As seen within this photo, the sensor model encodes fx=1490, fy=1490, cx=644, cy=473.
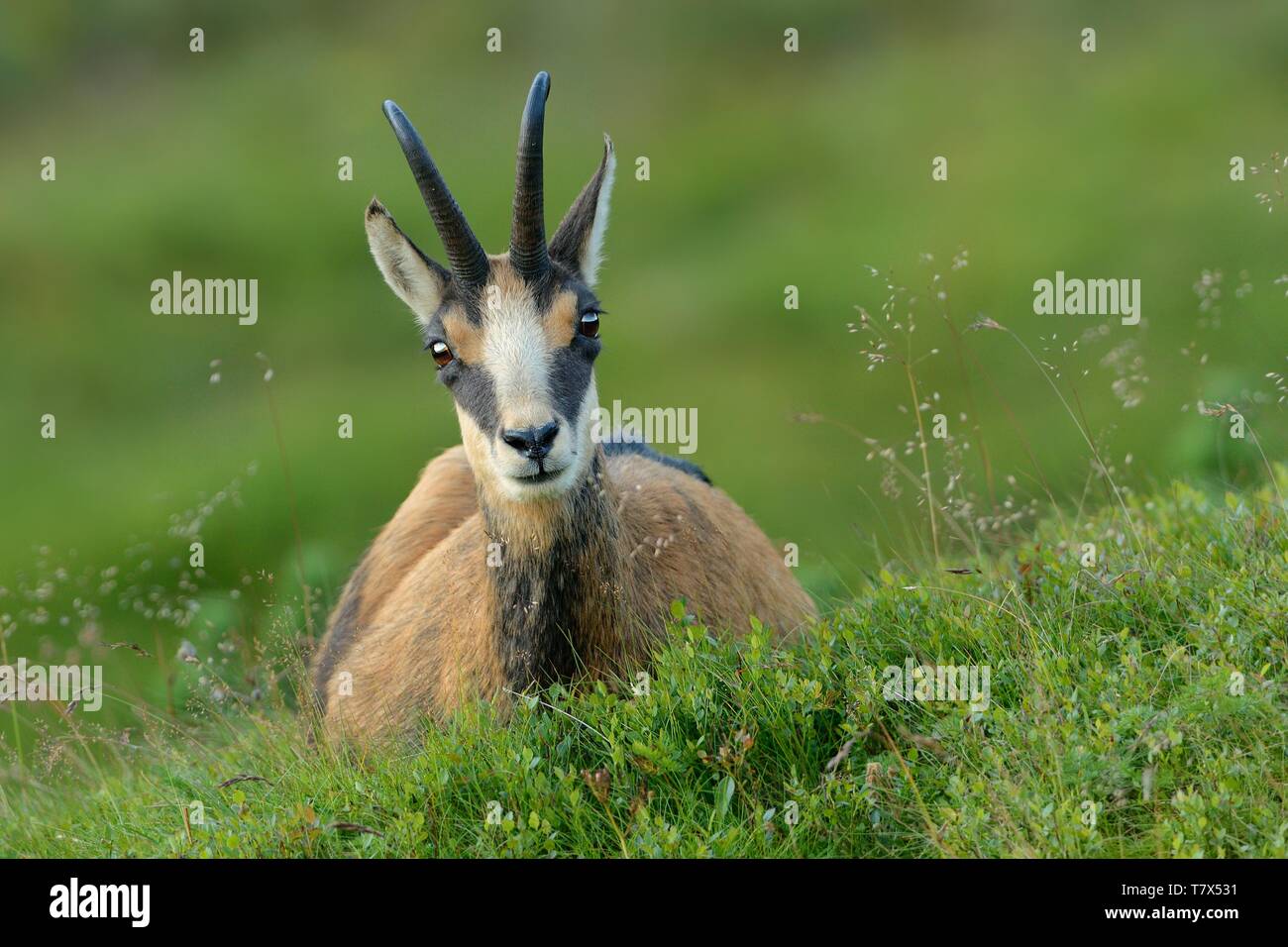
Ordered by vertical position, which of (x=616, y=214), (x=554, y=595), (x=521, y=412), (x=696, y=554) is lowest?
(x=554, y=595)

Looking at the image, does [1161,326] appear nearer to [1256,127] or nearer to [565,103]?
[1256,127]

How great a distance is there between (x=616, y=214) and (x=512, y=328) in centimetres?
2258

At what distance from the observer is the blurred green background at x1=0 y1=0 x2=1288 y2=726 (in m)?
22.0

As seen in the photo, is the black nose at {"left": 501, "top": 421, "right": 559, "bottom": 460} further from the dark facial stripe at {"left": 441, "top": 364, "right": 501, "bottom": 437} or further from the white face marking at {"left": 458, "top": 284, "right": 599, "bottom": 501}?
the dark facial stripe at {"left": 441, "top": 364, "right": 501, "bottom": 437}

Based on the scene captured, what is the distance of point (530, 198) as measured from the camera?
7336mm

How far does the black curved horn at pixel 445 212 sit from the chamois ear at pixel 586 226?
52 cm

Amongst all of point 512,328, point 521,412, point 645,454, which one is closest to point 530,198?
point 512,328

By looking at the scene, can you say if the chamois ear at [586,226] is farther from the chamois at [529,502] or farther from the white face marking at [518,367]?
the white face marking at [518,367]

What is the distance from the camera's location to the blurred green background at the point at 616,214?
72.1 feet

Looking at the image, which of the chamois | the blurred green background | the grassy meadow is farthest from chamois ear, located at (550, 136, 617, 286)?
the blurred green background

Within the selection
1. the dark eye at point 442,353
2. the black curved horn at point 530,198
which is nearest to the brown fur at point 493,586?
the dark eye at point 442,353

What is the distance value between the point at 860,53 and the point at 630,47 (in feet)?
17.4

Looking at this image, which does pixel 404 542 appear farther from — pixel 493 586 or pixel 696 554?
pixel 493 586

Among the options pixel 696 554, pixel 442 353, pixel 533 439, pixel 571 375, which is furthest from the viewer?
pixel 696 554
